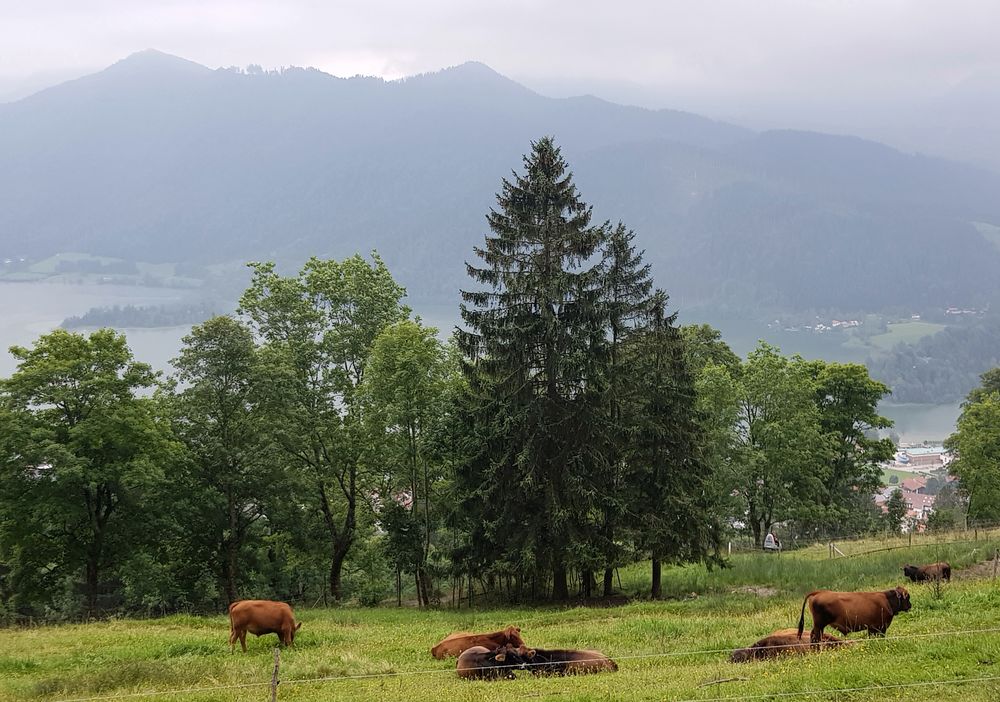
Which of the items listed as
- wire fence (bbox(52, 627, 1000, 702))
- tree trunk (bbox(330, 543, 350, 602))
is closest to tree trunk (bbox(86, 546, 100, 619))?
tree trunk (bbox(330, 543, 350, 602))

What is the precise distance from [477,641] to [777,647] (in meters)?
5.77

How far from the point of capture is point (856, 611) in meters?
11.9

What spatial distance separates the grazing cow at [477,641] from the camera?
45.4 ft

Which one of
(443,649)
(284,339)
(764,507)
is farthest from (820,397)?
(443,649)

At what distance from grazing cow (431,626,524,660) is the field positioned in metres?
0.35

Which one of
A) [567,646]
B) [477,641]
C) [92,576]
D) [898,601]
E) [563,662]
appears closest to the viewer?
[898,601]

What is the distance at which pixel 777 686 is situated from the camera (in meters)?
9.48

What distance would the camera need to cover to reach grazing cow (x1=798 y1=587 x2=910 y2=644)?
469 inches

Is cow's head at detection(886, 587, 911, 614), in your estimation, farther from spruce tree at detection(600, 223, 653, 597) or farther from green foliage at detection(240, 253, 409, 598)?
green foliage at detection(240, 253, 409, 598)

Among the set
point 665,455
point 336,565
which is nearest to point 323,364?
point 336,565

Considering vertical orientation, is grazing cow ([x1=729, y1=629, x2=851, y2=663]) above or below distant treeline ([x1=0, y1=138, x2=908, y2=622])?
below

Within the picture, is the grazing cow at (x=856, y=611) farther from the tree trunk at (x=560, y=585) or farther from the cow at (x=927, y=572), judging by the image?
the tree trunk at (x=560, y=585)

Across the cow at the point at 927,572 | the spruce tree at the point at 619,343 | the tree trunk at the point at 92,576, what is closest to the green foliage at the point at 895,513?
the cow at the point at 927,572

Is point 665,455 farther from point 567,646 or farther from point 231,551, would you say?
point 231,551
